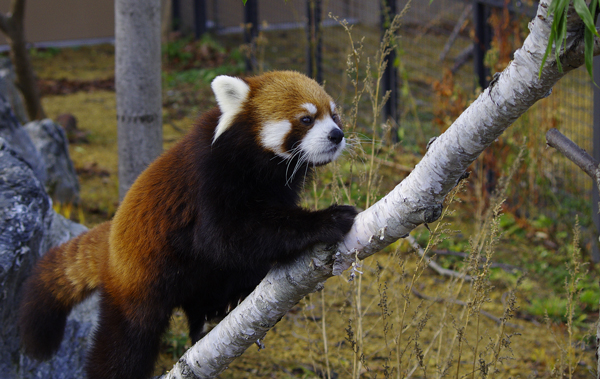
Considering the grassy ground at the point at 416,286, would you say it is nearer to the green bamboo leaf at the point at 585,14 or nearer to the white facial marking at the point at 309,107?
the white facial marking at the point at 309,107

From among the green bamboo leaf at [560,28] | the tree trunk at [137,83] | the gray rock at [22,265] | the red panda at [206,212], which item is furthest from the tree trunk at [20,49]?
the green bamboo leaf at [560,28]

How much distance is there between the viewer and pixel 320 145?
221 centimetres

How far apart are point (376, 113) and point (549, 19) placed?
1.20m

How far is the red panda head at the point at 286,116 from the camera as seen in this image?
223 centimetres

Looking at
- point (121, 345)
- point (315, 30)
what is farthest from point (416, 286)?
point (315, 30)

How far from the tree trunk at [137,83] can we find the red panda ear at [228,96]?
152 centimetres

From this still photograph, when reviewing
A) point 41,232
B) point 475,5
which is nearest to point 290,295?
point 41,232

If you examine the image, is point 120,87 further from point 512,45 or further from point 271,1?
point 271,1

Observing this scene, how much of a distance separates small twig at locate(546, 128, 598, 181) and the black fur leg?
66.7 inches

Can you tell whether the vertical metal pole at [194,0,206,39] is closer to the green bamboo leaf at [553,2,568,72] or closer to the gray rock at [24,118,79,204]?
the gray rock at [24,118,79,204]

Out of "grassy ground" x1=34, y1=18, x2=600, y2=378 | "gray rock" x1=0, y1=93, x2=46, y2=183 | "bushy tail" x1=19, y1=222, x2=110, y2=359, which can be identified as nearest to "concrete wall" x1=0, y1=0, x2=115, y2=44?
"grassy ground" x1=34, y1=18, x2=600, y2=378

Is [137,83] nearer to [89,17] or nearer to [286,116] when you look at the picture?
[286,116]

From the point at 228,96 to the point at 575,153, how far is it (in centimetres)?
133

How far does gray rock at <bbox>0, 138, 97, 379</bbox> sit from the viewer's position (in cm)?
269
